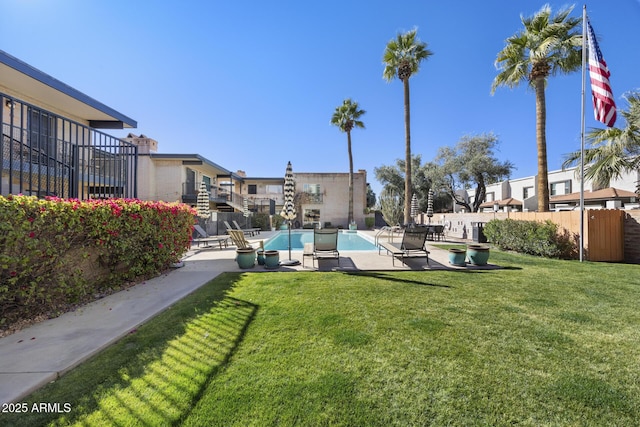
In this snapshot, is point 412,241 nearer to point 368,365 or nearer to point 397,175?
point 368,365

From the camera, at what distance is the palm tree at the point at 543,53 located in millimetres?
10328

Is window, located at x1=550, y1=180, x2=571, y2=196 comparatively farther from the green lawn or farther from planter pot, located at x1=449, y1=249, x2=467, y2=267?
the green lawn

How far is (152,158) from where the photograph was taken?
65.7 feet

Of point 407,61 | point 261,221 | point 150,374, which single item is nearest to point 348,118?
point 407,61

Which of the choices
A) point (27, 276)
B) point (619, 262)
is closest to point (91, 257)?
point (27, 276)

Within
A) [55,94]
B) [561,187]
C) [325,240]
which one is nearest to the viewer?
[55,94]

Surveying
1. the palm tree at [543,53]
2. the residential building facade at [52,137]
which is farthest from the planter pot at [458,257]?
the residential building facade at [52,137]

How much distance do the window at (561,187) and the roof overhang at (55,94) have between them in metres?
36.3

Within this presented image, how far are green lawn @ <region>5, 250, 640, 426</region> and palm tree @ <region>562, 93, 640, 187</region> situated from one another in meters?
7.87

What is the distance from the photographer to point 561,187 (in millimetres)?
26500

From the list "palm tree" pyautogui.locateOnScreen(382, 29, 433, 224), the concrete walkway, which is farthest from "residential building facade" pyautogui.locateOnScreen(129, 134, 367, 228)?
the concrete walkway

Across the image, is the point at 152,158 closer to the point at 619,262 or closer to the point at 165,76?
the point at 165,76

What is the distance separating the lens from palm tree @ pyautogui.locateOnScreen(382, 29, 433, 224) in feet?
49.6

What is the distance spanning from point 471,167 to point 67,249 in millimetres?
27906
